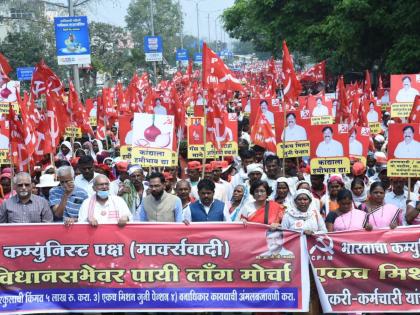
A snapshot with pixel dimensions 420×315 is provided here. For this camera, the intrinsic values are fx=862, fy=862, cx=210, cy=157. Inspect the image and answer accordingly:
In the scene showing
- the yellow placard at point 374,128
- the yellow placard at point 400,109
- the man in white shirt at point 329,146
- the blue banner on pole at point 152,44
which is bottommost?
the yellow placard at point 374,128

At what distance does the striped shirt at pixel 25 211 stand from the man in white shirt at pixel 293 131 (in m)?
4.75

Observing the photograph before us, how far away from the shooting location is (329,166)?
33.0ft

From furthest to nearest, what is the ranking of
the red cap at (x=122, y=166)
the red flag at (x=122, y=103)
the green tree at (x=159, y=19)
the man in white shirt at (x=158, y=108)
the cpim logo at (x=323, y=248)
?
the green tree at (x=159, y=19) → the red flag at (x=122, y=103) → the man in white shirt at (x=158, y=108) → the red cap at (x=122, y=166) → the cpim logo at (x=323, y=248)

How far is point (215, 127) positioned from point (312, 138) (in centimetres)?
227

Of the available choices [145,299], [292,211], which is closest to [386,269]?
[292,211]

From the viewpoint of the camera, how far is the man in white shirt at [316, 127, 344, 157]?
10.2 m

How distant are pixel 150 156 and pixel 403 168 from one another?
2879mm

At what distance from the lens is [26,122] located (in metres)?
10.8

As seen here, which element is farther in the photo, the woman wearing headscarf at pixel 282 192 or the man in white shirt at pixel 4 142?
the man in white shirt at pixel 4 142

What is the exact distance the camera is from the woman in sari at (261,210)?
24.6 ft

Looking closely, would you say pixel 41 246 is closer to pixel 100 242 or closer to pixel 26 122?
pixel 100 242

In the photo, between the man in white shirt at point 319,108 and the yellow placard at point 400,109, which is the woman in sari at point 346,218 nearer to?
the yellow placard at point 400,109

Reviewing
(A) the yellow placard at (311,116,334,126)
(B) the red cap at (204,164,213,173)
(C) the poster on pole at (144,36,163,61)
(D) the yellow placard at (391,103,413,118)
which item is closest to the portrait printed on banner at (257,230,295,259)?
(B) the red cap at (204,164,213,173)

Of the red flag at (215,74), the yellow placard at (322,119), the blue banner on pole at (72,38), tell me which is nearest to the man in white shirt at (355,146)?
the red flag at (215,74)
